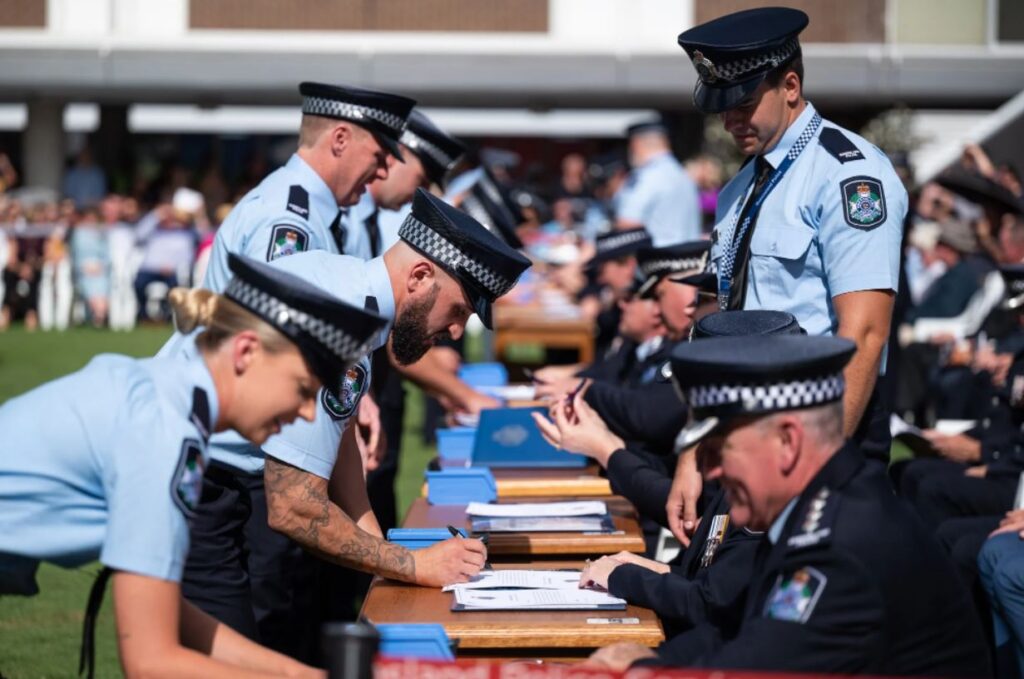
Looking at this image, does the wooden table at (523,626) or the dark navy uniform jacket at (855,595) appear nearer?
the dark navy uniform jacket at (855,595)

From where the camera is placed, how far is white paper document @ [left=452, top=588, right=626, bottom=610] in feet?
11.4

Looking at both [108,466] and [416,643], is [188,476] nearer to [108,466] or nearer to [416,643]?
[108,466]

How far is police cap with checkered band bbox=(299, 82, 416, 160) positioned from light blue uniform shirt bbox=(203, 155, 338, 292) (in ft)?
0.71

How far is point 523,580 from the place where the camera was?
371 cm

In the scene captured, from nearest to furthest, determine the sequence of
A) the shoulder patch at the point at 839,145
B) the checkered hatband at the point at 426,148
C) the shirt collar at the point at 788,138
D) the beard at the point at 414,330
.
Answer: the beard at the point at 414,330 < the shoulder patch at the point at 839,145 < the shirt collar at the point at 788,138 < the checkered hatband at the point at 426,148

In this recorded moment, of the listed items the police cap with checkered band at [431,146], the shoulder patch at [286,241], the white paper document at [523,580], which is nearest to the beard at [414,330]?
the white paper document at [523,580]

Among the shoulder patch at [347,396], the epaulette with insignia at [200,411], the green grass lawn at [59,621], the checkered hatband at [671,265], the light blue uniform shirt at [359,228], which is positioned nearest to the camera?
the epaulette with insignia at [200,411]

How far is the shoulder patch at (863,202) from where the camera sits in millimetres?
4168

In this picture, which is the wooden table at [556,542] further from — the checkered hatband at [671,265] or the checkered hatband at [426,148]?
the checkered hatband at [426,148]

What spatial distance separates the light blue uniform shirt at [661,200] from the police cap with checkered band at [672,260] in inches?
Result: 177

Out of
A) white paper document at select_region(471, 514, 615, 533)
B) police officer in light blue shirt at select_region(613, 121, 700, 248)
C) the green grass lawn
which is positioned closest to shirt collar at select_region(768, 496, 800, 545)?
the green grass lawn

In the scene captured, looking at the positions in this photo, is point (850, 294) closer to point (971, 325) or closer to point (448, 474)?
point (448, 474)

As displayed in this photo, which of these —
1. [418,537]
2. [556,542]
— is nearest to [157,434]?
[418,537]

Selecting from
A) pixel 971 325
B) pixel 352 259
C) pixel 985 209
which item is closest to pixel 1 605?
pixel 352 259
